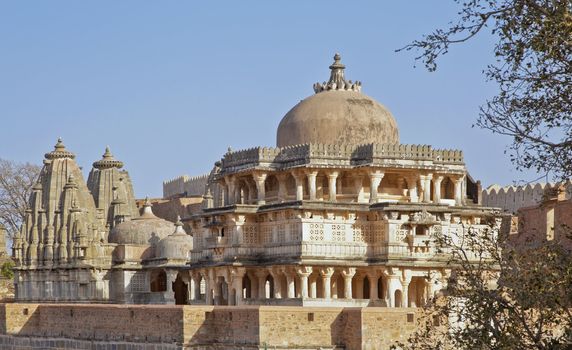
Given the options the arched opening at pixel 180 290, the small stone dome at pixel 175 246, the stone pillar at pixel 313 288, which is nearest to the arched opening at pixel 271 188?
the stone pillar at pixel 313 288

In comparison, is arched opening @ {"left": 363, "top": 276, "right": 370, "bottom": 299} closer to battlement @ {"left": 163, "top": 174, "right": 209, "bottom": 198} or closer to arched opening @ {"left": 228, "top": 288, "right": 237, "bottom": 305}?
arched opening @ {"left": 228, "top": 288, "right": 237, "bottom": 305}

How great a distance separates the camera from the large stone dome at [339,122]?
4422 cm

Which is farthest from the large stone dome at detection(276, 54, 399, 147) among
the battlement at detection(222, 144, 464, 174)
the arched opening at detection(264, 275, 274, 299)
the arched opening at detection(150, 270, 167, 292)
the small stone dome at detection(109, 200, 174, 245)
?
the small stone dome at detection(109, 200, 174, 245)

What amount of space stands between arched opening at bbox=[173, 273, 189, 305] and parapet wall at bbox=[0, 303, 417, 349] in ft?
56.8

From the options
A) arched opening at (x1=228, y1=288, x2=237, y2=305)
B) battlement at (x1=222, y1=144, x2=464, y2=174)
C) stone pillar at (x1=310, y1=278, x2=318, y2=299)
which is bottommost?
arched opening at (x1=228, y1=288, x2=237, y2=305)

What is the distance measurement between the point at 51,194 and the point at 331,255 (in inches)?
1280

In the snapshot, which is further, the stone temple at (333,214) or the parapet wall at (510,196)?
the parapet wall at (510,196)

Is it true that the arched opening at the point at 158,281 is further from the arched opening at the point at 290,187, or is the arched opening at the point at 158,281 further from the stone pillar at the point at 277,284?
the stone pillar at the point at 277,284

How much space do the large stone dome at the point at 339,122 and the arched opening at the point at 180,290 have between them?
447 inches

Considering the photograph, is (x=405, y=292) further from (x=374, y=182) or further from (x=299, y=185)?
(x=299, y=185)

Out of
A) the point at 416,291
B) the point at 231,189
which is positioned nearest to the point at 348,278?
the point at 416,291

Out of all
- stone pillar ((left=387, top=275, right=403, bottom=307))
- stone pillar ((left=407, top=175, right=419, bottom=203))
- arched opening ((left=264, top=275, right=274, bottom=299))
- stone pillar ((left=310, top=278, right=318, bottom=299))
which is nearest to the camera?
stone pillar ((left=387, top=275, right=403, bottom=307))

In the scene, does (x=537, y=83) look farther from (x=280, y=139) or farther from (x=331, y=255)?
(x=280, y=139)

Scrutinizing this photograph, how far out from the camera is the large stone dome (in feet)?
145
